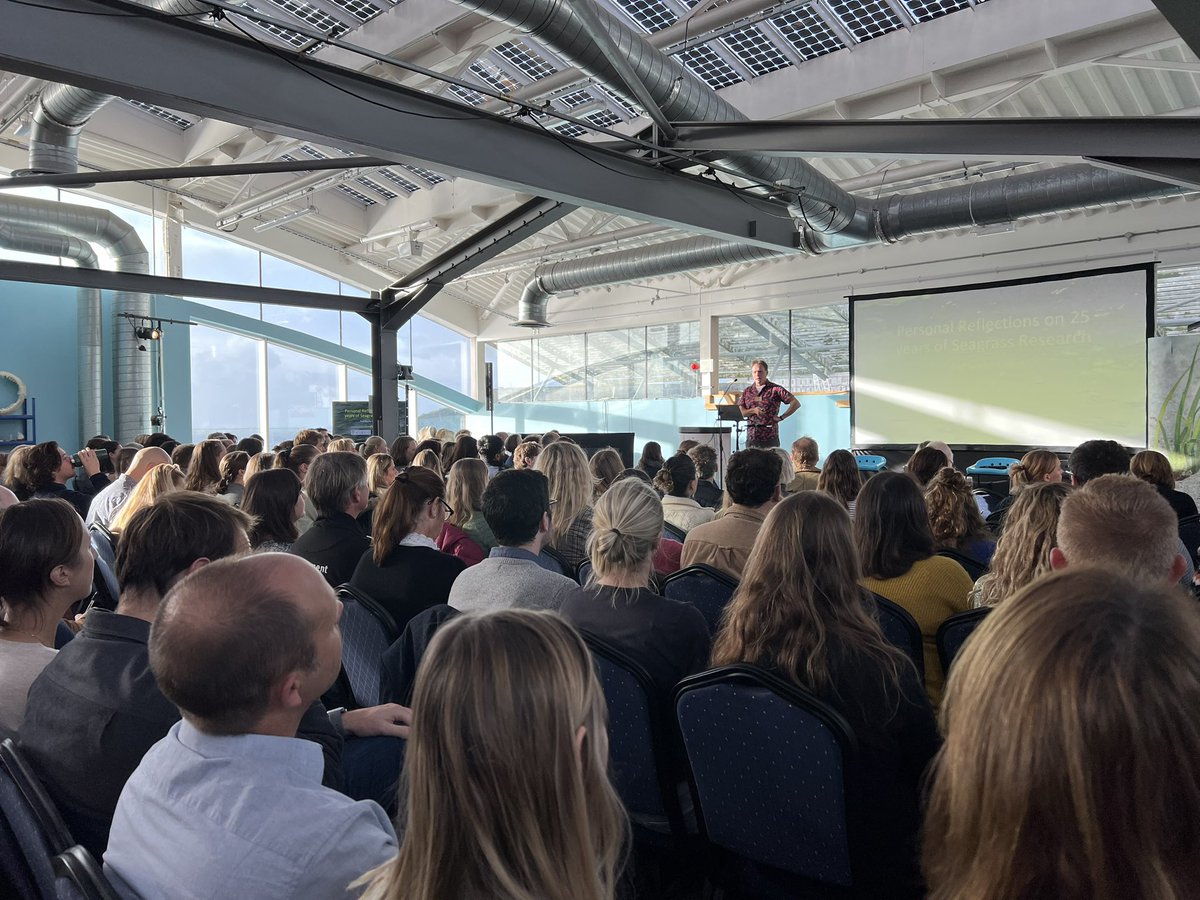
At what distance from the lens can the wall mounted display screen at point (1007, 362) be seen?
9.87 meters

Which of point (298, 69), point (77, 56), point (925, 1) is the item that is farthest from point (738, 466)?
point (925, 1)

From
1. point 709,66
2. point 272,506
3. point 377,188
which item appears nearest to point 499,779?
point 272,506

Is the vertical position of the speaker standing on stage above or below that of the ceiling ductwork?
below

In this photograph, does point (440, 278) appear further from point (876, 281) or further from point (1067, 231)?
point (1067, 231)

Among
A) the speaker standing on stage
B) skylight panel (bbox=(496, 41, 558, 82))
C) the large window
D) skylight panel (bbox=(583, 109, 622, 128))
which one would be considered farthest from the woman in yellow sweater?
the large window

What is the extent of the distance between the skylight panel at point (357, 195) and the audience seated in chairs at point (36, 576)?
13.1 metres

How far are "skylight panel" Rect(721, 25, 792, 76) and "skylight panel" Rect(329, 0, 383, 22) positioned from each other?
3302 mm

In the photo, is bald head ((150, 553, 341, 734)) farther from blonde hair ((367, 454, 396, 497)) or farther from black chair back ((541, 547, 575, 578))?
blonde hair ((367, 454, 396, 497))

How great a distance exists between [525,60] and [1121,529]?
801cm

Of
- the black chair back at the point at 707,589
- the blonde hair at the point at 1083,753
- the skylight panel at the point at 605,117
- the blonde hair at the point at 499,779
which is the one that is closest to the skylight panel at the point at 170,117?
the skylight panel at the point at 605,117

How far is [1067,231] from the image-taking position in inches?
428

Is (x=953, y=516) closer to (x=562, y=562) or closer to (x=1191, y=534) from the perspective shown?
(x=1191, y=534)

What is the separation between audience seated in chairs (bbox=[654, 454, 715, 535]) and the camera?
4453mm

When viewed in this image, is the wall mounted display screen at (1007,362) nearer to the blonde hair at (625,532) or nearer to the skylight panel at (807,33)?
the skylight panel at (807,33)
